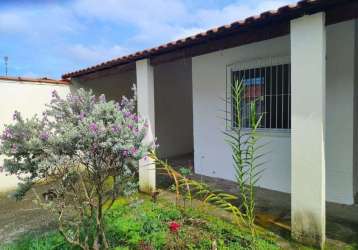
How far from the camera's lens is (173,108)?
40.2ft

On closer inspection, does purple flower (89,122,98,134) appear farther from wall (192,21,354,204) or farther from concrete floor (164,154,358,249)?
wall (192,21,354,204)

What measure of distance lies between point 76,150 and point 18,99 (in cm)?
594

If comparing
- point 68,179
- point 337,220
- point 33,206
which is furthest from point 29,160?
point 337,220

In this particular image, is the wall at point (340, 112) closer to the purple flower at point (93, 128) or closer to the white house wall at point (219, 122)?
the white house wall at point (219, 122)

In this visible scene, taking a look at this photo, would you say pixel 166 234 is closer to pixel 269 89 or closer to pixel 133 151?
pixel 133 151

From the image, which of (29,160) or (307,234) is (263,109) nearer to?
(307,234)

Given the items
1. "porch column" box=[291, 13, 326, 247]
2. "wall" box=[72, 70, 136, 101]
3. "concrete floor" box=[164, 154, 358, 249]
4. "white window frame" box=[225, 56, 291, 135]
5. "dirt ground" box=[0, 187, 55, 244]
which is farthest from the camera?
"wall" box=[72, 70, 136, 101]

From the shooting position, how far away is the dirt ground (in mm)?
5234

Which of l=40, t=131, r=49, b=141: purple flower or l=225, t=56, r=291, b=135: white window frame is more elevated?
l=225, t=56, r=291, b=135: white window frame

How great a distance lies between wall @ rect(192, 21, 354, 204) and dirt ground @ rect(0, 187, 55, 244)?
178 inches

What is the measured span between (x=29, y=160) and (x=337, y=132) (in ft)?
18.6

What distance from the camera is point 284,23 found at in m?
4.56

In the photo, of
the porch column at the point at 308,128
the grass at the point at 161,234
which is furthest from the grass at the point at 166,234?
the porch column at the point at 308,128

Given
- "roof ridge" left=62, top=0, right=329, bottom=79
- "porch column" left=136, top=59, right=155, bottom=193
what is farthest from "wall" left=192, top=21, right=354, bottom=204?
"roof ridge" left=62, top=0, right=329, bottom=79
